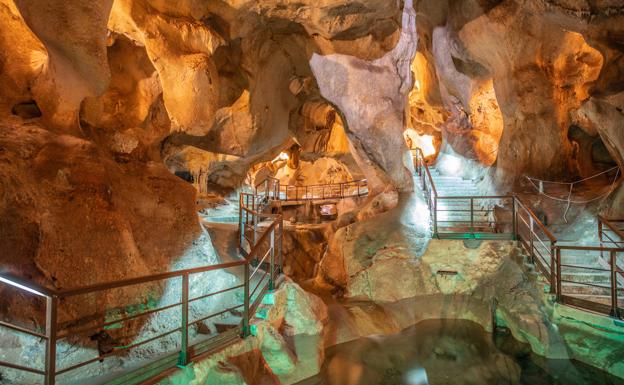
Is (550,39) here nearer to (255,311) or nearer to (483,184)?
(483,184)

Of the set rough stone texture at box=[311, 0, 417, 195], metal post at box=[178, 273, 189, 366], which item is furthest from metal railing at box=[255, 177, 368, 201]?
Answer: metal post at box=[178, 273, 189, 366]

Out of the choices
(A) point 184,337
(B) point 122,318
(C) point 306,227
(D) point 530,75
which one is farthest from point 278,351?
(C) point 306,227

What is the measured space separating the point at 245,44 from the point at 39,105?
7.98 metres

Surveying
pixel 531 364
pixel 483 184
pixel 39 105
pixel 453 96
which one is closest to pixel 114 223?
pixel 39 105

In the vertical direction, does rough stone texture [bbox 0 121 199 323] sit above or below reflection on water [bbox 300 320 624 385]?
above

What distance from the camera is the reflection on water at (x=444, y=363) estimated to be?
637 centimetres

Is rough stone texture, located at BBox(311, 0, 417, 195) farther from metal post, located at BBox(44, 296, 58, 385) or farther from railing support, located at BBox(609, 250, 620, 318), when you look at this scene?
metal post, located at BBox(44, 296, 58, 385)

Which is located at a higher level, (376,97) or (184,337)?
(376,97)

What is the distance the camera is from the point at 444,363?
7.18 m

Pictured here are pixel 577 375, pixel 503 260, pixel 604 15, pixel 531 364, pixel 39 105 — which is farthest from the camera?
pixel 503 260

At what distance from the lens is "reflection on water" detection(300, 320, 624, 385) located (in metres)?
6.37

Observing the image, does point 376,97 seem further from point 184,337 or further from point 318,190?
point 318,190

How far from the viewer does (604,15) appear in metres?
8.09

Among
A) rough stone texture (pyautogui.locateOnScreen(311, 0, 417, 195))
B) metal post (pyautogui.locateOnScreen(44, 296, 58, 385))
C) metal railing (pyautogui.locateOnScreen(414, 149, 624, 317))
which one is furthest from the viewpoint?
rough stone texture (pyautogui.locateOnScreen(311, 0, 417, 195))
